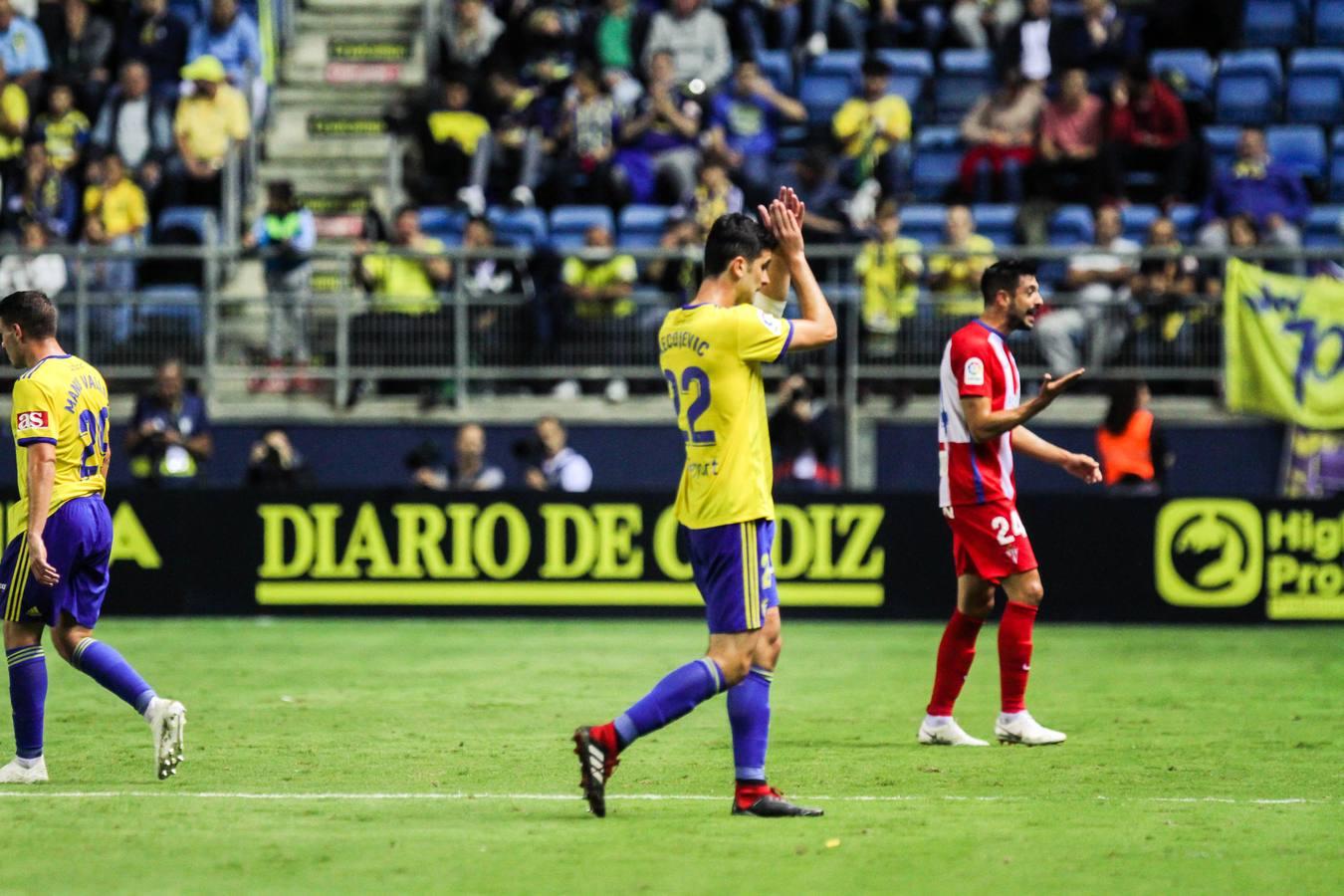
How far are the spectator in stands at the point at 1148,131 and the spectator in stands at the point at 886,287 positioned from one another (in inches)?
120

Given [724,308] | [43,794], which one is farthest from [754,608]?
[43,794]

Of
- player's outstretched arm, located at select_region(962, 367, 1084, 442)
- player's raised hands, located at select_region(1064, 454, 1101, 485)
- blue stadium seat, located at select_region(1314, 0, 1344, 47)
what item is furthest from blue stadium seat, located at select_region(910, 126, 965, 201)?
player's raised hands, located at select_region(1064, 454, 1101, 485)

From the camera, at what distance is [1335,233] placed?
788 inches

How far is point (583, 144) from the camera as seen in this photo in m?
21.4

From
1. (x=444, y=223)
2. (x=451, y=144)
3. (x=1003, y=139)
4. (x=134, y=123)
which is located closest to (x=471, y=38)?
(x=451, y=144)

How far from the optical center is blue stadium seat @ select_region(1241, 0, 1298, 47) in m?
22.4

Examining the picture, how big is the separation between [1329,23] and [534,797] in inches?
669

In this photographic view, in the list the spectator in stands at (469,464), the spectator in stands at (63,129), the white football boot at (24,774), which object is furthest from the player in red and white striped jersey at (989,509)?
the spectator in stands at (63,129)

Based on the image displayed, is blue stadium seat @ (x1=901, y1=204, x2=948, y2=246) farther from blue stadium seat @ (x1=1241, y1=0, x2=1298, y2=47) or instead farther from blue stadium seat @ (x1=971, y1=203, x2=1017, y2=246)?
blue stadium seat @ (x1=1241, y1=0, x2=1298, y2=47)

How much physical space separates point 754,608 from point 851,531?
9672 mm

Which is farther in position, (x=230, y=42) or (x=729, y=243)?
(x=230, y=42)

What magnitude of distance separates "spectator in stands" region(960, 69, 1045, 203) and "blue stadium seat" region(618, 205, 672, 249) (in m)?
3.10

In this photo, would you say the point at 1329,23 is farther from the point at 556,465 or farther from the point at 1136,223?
the point at 556,465

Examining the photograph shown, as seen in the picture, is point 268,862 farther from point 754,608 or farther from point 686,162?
point 686,162
